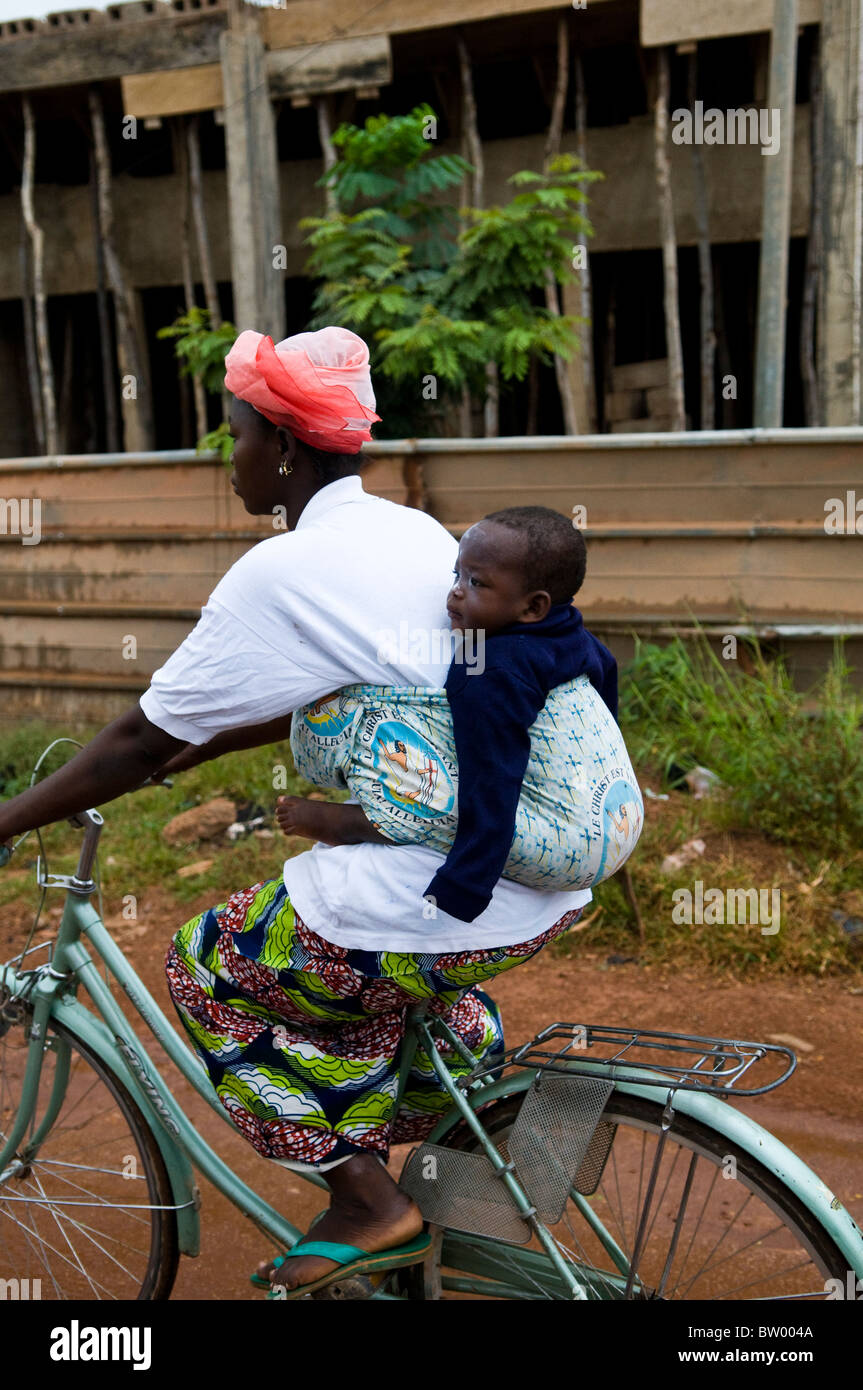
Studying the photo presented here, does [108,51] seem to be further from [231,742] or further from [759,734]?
[231,742]

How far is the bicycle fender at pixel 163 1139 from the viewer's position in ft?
6.84

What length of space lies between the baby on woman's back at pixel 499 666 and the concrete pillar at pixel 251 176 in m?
5.70

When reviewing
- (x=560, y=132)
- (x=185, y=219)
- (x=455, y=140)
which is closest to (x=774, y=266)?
(x=560, y=132)

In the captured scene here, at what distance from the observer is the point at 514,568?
5.24ft

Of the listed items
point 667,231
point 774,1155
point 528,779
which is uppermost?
point 667,231

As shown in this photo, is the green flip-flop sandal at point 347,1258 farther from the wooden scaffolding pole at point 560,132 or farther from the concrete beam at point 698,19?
the concrete beam at point 698,19

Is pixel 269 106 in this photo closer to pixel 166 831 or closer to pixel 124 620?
pixel 124 620

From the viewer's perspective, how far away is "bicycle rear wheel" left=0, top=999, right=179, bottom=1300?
6.98 ft

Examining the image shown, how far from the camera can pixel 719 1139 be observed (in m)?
1.67

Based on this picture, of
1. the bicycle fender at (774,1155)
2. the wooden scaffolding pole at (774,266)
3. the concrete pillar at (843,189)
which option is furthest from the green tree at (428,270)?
the bicycle fender at (774,1155)

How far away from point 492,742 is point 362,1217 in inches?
33.2

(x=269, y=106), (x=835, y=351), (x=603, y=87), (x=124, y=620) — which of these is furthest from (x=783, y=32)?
(x=124, y=620)

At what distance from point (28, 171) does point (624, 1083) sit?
26.1 ft

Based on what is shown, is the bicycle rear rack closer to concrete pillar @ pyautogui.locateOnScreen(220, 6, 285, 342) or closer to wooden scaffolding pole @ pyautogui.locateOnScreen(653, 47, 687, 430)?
wooden scaffolding pole @ pyautogui.locateOnScreen(653, 47, 687, 430)
